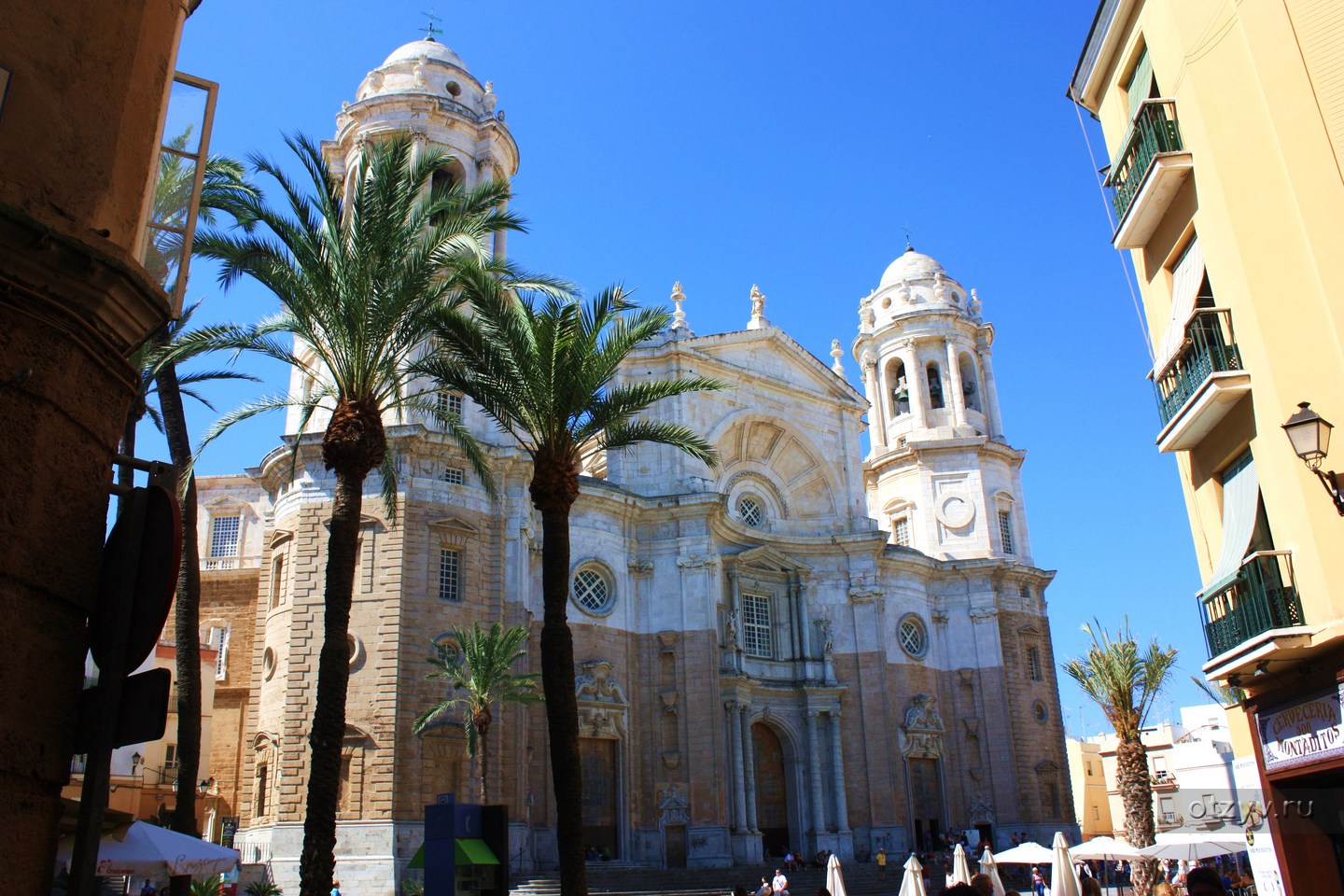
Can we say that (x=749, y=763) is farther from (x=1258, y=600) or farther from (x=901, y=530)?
(x=1258, y=600)

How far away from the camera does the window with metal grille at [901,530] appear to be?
170ft

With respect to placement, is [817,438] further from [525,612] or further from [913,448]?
[525,612]

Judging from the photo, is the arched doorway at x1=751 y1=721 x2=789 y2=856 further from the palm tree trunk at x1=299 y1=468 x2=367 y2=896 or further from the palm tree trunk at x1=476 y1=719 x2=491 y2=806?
the palm tree trunk at x1=299 y1=468 x2=367 y2=896

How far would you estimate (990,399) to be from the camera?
53.3 metres

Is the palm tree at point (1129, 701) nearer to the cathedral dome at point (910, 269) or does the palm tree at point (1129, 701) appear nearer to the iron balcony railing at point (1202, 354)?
the iron balcony railing at point (1202, 354)

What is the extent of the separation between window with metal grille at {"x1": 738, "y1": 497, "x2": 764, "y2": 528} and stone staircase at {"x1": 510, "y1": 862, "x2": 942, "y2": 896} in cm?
1370

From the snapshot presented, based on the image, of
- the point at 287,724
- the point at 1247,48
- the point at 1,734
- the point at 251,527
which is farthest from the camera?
the point at 251,527

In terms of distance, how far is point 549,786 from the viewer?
Result: 33031 mm

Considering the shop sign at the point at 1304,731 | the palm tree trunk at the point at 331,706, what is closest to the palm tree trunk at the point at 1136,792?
the shop sign at the point at 1304,731

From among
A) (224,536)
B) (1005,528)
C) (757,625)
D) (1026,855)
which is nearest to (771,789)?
(757,625)

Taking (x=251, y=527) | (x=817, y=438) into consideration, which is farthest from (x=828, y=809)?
(x=251, y=527)

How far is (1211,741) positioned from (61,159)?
6877 cm

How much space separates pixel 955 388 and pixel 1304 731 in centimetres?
4033

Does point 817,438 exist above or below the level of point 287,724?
above
